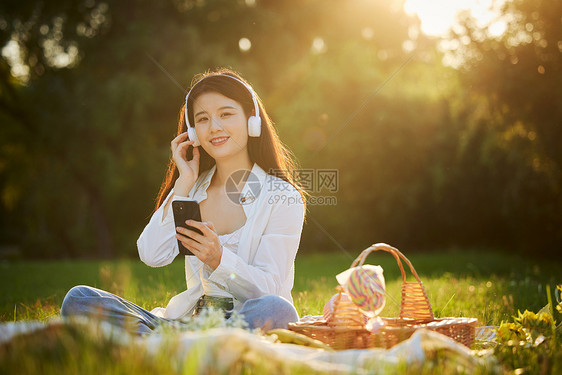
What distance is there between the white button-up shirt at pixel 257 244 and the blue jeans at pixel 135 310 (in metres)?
0.20

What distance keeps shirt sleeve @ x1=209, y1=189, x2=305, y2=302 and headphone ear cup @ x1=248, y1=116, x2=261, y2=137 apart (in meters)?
0.48

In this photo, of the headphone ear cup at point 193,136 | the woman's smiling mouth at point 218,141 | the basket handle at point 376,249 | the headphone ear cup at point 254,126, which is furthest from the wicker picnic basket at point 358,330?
the headphone ear cup at point 193,136

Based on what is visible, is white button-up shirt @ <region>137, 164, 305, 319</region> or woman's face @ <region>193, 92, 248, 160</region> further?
woman's face @ <region>193, 92, 248, 160</region>

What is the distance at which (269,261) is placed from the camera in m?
3.49

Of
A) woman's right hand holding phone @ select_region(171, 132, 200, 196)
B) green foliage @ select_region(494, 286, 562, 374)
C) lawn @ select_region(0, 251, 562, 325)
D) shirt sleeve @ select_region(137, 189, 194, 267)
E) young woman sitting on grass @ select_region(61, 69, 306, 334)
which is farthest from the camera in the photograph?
lawn @ select_region(0, 251, 562, 325)

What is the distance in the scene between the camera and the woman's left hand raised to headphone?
3.21 meters

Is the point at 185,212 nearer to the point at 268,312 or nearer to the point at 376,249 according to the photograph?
the point at 268,312

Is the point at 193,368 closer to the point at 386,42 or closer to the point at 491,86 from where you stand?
the point at 491,86

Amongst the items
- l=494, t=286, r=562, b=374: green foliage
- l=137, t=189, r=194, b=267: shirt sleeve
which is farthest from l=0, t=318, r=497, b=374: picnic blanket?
l=137, t=189, r=194, b=267: shirt sleeve

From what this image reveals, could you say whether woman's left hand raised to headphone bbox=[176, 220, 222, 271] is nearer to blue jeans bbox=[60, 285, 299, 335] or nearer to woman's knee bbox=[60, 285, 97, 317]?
blue jeans bbox=[60, 285, 299, 335]

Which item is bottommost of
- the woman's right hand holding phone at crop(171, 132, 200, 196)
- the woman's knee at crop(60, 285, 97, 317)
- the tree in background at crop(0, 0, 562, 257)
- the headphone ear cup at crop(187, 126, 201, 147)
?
the woman's knee at crop(60, 285, 97, 317)

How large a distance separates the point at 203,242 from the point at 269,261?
18.6 inches

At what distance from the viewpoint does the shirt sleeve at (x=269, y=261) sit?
3.30 metres

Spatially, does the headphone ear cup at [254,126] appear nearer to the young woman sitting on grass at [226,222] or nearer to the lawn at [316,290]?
the young woman sitting on grass at [226,222]
